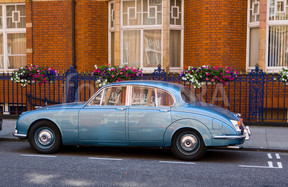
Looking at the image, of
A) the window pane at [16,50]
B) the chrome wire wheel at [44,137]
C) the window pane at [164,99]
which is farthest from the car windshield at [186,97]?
the window pane at [16,50]

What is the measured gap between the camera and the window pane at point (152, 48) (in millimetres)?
13031

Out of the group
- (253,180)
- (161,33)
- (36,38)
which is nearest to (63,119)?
(253,180)

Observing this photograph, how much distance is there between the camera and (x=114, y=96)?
24.6 feet

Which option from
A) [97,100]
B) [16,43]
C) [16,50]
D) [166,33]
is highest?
[166,33]

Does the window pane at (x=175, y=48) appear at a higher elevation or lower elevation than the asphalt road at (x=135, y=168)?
higher

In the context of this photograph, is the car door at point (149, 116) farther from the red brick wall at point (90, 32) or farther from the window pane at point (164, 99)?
the red brick wall at point (90, 32)

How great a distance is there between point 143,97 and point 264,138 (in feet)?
12.3

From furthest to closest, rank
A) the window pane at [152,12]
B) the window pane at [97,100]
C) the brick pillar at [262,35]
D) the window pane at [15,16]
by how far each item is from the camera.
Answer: the window pane at [15,16], the window pane at [152,12], the brick pillar at [262,35], the window pane at [97,100]

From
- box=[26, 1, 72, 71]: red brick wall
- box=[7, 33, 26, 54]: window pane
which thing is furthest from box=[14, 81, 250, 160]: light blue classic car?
box=[7, 33, 26, 54]: window pane

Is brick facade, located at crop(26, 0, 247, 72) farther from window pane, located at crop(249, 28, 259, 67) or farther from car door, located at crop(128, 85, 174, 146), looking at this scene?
car door, located at crop(128, 85, 174, 146)

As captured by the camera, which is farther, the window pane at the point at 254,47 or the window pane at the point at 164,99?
the window pane at the point at 254,47

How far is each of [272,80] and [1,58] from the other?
9.88 metres

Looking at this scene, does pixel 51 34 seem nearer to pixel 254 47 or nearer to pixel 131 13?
pixel 131 13

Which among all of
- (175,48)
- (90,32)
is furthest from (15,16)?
(175,48)
